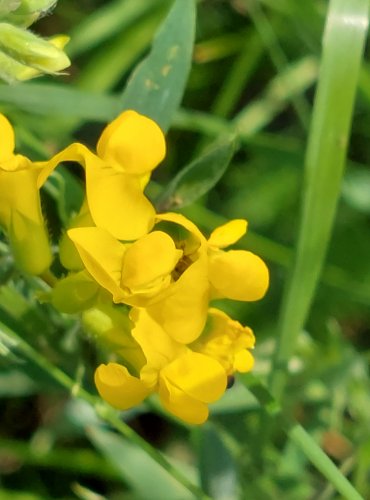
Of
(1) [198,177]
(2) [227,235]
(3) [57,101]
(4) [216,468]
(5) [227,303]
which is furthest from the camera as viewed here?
(5) [227,303]

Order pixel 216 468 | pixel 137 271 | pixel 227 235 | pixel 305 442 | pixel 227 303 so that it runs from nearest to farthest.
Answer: pixel 137 271 < pixel 227 235 < pixel 305 442 < pixel 216 468 < pixel 227 303

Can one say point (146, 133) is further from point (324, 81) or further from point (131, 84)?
point (324, 81)

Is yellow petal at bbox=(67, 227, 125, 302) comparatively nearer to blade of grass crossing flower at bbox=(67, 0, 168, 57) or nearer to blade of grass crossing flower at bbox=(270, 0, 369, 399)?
blade of grass crossing flower at bbox=(270, 0, 369, 399)

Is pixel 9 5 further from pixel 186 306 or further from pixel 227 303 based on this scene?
pixel 227 303

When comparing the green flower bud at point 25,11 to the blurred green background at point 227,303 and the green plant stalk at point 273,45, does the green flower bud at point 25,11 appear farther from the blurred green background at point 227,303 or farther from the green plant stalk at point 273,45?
the green plant stalk at point 273,45

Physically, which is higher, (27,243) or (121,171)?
(121,171)

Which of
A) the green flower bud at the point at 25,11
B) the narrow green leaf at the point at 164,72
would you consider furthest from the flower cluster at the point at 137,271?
the narrow green leaf at the point at 164,72

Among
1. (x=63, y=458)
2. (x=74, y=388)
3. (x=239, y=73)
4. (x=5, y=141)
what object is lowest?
(x=63, y=458)

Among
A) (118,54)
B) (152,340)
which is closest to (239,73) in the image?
(118,54)
